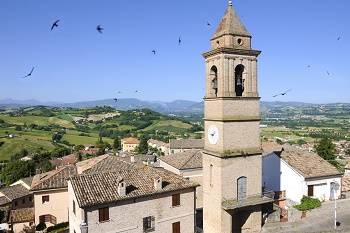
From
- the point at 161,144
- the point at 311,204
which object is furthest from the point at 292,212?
the point at 161,144

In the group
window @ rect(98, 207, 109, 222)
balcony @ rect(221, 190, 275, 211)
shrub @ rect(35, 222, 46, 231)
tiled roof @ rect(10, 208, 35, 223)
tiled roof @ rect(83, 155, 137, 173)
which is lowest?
shrub @ rect(35, 222, 46, 231)

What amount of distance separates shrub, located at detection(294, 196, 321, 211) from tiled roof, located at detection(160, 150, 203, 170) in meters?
13.5

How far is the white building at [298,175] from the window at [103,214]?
1832 cm

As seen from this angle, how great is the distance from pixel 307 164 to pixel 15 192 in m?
40.3

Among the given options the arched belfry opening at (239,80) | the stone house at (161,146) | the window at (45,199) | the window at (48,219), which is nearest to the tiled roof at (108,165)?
the window at (45,199)

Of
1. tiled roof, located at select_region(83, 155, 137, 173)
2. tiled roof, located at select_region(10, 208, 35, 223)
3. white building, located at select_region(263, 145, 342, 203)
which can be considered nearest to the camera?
white building, located at select_region(263, 145, 342, 203)

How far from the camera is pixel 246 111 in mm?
27109

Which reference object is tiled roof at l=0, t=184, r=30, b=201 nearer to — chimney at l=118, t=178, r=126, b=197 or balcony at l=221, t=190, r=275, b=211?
chimney at l=118, t=178, r=126, b=197

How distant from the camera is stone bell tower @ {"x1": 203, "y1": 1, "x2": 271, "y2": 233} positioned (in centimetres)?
2638

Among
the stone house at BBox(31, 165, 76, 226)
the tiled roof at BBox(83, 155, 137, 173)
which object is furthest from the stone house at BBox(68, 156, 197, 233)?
the stone house at BBox(31, 165, 76, 226)

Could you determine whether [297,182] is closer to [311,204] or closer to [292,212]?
[311,204]

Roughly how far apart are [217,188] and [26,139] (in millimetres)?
109897

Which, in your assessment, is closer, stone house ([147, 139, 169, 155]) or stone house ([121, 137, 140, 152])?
stone house ([147, 139, 169, 155])

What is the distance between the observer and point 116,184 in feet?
95.5
